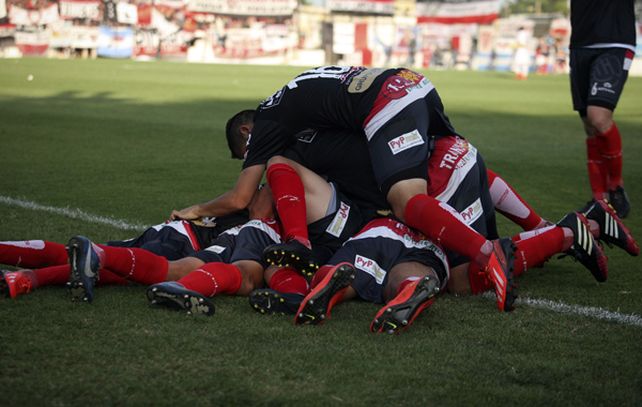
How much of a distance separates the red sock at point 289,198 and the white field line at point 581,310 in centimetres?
96

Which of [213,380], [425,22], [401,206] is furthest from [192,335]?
[425,22]

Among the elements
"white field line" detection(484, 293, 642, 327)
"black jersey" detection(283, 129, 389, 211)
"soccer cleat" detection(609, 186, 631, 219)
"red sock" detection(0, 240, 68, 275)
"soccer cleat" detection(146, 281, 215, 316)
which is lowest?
"soccer cleat" detection(609, 186, 631, 219)

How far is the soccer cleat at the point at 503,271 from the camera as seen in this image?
3.71 metres

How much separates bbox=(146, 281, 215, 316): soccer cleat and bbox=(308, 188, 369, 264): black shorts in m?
0.93

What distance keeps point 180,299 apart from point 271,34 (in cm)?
4807

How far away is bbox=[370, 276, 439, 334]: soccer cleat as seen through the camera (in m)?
3.43

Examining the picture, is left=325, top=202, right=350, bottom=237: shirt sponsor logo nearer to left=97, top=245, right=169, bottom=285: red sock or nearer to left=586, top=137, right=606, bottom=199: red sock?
left=97, top=245, right=169, bottom=285: red sock

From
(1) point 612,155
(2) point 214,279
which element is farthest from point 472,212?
(1) point 612,155

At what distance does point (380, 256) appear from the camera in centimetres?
406

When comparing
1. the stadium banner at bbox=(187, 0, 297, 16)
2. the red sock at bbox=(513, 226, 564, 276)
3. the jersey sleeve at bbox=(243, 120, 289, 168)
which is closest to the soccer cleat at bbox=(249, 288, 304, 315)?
the jersey sleeve at bbox=(243, 120, 289, 168)

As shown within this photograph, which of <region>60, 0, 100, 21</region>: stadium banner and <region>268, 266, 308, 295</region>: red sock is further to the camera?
<region>60, 0, 100, 21</region>: stadium banner

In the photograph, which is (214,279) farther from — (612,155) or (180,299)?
(612,155)

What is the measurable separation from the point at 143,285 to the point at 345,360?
1363 millimetres

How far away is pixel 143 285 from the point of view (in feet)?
13.5
